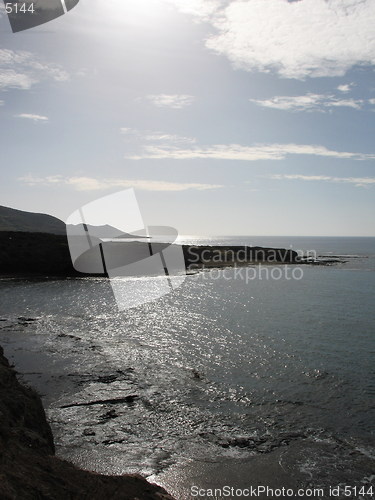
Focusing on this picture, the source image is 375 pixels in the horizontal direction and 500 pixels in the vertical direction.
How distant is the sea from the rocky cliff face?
111 inches

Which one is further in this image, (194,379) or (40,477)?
(194,379)

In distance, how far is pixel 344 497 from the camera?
918 centimetres

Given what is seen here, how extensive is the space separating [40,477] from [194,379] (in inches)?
438

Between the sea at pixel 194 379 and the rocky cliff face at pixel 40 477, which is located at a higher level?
the rocky cliff face at pixel 40 477

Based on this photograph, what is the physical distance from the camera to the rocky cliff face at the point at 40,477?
18.9ft

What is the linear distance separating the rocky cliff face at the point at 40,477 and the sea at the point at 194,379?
2.81m

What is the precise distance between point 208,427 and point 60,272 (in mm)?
56752

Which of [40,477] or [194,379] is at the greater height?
[40,477]

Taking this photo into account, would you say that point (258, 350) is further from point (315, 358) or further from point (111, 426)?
point (111, 426)

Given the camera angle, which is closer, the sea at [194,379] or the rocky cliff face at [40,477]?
A: the rocky cliff face at [40,477]

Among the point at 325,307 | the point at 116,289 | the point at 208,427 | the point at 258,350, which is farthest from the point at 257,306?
the point at 208,427

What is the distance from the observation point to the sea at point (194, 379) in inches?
444

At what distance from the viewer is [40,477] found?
20.5ft

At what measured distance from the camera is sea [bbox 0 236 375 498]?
37.0ft
